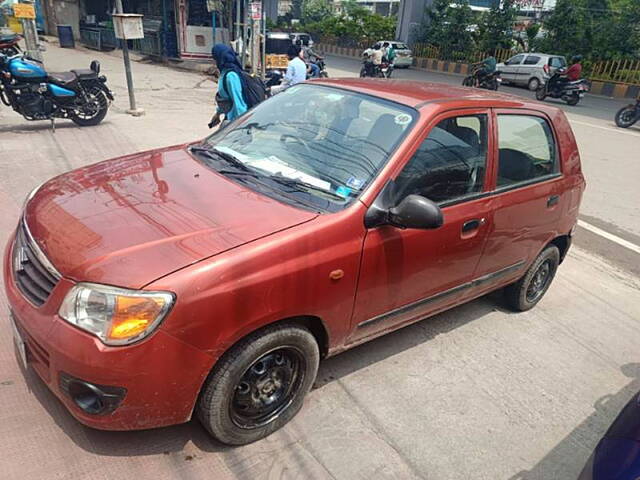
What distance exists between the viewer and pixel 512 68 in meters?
23.7

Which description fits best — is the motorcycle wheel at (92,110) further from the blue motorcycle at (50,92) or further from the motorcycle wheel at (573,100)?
the motorcycle wheel at (573,100)

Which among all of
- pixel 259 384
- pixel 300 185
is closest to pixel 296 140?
pixel 300 185

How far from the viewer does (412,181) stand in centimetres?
283

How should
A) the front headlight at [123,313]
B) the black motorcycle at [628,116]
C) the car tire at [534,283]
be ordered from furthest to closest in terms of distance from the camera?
the black motorcycle at [628,116], the car tire at [534,283], the front headlight at [123,313]

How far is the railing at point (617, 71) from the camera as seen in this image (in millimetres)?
22750

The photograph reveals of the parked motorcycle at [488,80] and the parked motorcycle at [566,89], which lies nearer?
the parked motorcycle at [566,89]

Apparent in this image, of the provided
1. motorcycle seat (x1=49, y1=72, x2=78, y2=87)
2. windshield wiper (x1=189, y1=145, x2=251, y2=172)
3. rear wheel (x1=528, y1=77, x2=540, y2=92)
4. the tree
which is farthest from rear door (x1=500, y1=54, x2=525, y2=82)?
windshield wiper (x1=189, y1=145, x2=251, y2=172)

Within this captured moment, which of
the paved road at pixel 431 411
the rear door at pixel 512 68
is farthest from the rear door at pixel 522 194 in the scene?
the rear door at pixel 512 68

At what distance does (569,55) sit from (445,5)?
9082mm

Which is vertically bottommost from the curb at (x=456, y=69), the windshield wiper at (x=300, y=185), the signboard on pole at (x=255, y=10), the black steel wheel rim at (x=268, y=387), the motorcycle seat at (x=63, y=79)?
the curb at (x=456, y=69)

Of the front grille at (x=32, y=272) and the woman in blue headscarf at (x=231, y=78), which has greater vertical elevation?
the woman in blue headscarf at (x=231, y=78)

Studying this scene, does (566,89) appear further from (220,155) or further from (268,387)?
(268,387)

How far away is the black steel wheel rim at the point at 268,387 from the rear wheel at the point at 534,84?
23354 mm

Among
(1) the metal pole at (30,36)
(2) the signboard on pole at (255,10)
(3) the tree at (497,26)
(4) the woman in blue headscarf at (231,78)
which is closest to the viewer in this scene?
(4) the woman in blue headscarf at (231,78)
